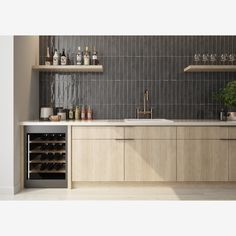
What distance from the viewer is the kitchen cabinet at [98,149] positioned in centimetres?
472

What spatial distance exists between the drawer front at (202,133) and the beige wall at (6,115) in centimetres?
193

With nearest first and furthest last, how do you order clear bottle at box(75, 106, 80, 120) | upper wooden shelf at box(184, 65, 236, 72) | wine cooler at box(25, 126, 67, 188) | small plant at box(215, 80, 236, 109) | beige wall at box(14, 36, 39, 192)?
beige wall at box(14, 36, 39, 192) → wine cooler at box(25, 126, 67, 188) → small plant at box(215, 80, 236, 109) → upper wooden shelf at box(184, 65, 236, 72) → clear bottle at box(75, 106, 80, 120)

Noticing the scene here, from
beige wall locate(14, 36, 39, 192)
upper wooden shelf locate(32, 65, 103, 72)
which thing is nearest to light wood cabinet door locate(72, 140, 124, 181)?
beige wall locate(14, 36, 39, 192)

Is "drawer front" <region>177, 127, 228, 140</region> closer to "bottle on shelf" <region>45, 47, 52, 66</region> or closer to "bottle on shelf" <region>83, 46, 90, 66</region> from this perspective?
"bottle on shelf" <region>83, 46, 90, 66</region>

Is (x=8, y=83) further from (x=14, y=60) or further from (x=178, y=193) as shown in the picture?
(x=178, y=193)

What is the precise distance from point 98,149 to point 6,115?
3.65ft

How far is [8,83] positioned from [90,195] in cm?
151

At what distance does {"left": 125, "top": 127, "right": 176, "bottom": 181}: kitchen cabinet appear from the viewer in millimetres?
4727

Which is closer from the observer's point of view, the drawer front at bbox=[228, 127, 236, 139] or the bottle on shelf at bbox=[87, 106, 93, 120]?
the drawer front at bbox=[228, 127, 236, 139]

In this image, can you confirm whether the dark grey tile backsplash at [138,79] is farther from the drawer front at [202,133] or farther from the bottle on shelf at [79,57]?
the drawer front at [202,133]

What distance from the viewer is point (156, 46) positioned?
5484 mm

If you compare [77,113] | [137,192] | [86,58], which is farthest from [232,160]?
[86,58]
